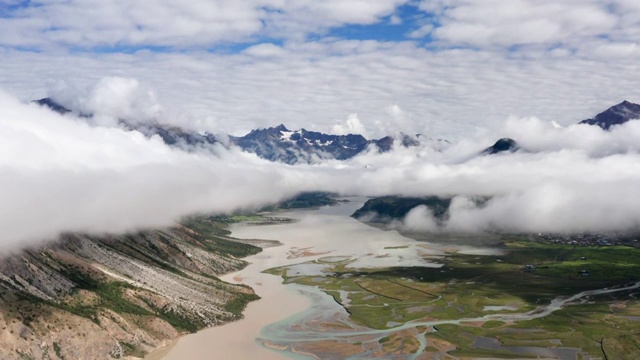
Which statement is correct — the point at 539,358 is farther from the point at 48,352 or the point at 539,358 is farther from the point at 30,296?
the point at 30,296

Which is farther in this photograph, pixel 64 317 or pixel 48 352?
pixel 64 317

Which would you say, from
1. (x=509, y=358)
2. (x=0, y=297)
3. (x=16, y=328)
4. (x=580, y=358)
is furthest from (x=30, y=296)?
(x=580, y=358)

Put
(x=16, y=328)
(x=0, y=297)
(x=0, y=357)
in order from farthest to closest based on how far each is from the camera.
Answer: (x=0, y=297) → (x=16, y=328) → (x=0, y=357)

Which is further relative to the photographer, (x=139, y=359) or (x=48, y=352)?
(x=139, y=359)

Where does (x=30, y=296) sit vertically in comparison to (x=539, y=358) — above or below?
above

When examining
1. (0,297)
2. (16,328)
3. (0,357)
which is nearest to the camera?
(0,357)

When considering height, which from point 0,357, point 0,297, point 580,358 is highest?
point 0,297

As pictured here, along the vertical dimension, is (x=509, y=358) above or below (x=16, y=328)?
below

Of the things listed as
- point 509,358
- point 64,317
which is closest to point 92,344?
point 64,317

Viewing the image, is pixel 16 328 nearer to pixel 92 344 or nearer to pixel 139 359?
pixel 92 344
